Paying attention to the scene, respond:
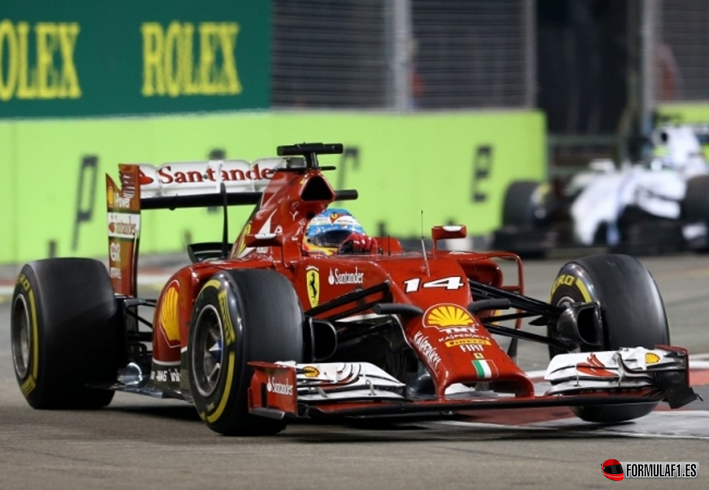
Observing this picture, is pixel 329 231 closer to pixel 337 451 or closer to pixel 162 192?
pixel 162 192

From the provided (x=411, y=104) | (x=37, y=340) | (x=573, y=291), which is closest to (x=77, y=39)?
(x=411, y=104)

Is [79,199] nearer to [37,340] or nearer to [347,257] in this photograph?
[37,340]

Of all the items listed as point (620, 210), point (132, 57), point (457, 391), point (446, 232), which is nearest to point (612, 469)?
point (457, 391)

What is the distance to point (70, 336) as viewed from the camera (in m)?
10.5

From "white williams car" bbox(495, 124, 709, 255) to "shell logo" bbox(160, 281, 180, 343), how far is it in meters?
12.0

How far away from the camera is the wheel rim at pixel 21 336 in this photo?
35.5 feet

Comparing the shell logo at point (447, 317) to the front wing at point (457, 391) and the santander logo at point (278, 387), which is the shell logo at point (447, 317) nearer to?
the front wing at point (457, 391)

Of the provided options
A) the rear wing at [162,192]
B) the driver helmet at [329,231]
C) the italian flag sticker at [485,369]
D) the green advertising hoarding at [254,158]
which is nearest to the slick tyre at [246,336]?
the italian flag sticker at [485,369]

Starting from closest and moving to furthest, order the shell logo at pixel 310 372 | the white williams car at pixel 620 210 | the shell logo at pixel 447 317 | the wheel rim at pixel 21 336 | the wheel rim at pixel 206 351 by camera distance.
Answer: the shell logo at pixel 310 372
the shell logo at pixel 447 317
the wheel rim at pixel 206 351
the wheel rim at pixel 21 336
the white williams car at pixel 620 210

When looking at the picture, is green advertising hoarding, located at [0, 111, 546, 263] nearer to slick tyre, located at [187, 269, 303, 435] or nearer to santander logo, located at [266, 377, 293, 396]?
slick tyre, located at [187, 269, 303, 435]

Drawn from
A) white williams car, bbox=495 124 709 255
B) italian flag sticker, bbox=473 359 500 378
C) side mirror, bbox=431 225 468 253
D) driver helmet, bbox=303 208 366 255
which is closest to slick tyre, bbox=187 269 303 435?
italian flag sticker, bbox=473 359 500 378

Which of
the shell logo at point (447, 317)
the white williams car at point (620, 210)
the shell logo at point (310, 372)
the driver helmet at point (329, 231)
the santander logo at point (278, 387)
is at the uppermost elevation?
the driver helmet at point (329, 231)

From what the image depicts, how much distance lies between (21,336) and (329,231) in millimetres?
2144

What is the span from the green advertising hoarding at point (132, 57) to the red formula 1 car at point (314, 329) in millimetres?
7886
